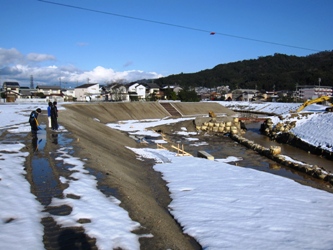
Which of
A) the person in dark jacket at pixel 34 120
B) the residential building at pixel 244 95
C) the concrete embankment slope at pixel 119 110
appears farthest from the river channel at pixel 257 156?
the residential building at pixel 244 95

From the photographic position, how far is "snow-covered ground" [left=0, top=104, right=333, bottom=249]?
4469 mm

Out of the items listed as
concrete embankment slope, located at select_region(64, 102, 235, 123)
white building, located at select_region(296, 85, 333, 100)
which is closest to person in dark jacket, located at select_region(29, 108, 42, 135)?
concrete embankment slope, located at select_region(64, 102, 235, 123)

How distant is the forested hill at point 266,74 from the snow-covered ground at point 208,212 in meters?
115

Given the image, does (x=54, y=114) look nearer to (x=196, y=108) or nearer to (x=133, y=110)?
(x=133, y=110)

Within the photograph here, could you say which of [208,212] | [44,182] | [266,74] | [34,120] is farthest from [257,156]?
[266,74]

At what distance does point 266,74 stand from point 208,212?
145692 mm

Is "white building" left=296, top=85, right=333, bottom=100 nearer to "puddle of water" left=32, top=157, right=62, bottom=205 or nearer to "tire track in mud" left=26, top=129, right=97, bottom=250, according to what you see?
"tire track in mud" left=26, top=129, right=97, bottom=250

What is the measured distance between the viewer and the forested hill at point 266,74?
391 feet

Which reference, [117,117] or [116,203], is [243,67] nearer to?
[117,117]

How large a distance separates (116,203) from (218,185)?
3551 millimetres

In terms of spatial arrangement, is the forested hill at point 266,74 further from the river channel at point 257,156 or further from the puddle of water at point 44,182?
the puddle of water at point 44,182

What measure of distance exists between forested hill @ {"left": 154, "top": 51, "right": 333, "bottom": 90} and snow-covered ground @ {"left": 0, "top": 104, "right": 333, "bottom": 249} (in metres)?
115

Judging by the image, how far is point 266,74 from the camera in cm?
14038

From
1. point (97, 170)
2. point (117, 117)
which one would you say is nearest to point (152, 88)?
point (117, 117)
